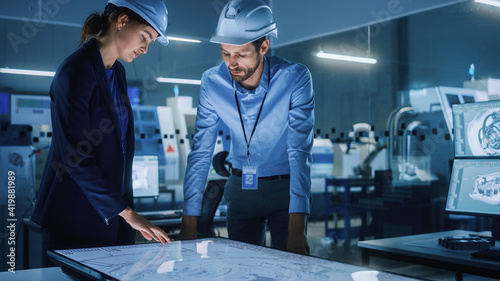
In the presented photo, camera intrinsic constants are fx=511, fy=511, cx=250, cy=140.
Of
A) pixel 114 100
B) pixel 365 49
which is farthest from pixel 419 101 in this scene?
pixel 114 100

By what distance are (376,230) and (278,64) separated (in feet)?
10.9

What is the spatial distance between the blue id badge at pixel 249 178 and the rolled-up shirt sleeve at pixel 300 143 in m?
0.17

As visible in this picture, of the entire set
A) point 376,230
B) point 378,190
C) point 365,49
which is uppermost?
point 365,49

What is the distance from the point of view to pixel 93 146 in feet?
5.04

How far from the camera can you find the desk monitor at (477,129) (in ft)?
7.72

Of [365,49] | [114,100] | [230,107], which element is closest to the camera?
[114,100]

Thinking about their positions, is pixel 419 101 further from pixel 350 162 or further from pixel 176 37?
pixel 176 37

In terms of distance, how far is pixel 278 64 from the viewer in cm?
202

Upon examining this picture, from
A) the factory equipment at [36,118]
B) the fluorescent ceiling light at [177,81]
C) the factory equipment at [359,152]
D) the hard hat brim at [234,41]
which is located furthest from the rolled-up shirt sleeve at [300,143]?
the fluorescent ceiling light at [177,81]

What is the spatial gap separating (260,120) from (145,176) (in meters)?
2.45

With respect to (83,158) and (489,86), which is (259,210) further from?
(489,86)
